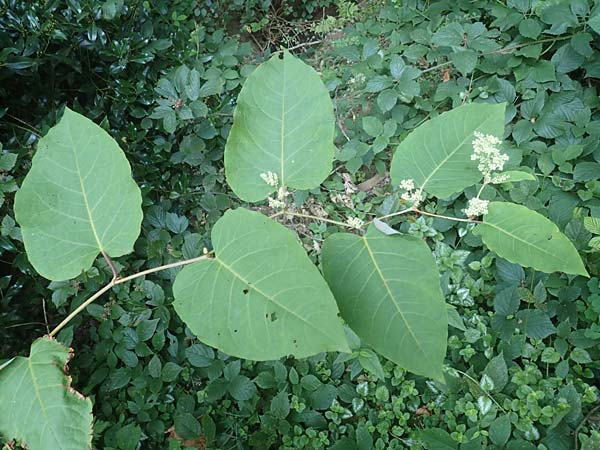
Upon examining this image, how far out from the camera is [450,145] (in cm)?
87

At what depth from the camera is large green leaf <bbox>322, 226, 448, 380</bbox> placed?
2.02 ft

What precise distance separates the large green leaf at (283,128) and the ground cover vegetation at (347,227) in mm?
660

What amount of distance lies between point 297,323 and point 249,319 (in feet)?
0.23

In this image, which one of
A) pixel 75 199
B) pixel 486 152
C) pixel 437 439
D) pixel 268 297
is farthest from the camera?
pixel 437 439

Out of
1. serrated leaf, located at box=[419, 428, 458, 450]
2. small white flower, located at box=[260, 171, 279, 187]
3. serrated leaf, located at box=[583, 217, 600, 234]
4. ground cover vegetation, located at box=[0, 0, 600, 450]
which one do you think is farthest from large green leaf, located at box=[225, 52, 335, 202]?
serrated leaf, located at box=[583, 217, 600, 234]

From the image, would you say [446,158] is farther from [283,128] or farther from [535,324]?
Answer: [535,324]

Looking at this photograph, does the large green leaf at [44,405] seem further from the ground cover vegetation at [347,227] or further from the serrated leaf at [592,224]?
the serrated leaf at [592,224]

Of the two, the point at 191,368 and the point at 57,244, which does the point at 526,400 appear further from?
the point at 57,244

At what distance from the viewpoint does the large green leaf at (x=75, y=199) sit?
0.74 meters

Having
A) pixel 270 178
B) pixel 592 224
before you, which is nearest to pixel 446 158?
pixel 270 178

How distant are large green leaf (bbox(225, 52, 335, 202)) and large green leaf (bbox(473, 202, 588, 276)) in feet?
1.11

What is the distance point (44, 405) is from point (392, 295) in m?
0.51

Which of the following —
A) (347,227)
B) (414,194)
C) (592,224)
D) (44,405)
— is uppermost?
(414,194)

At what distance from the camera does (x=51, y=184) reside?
29.4 inches
